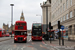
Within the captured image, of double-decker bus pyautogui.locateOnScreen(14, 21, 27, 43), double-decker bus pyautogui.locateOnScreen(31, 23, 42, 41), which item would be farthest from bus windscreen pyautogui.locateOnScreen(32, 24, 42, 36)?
double-decker bus pyautogui.locateOnScreen(14, 21, 27, 43)

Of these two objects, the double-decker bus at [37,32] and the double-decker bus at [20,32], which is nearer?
the double-decker bus at [20,32]

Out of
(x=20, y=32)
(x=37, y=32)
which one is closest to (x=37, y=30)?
(x=37, y=32)

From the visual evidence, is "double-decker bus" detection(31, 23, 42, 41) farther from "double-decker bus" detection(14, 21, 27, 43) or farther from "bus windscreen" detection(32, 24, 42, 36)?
"double-decker bus" detection(14, 21, 27, 43)

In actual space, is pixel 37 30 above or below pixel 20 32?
above

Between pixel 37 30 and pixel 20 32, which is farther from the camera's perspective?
pixel 37 30

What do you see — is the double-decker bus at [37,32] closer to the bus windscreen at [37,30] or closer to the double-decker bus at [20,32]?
the bus windscreen at [37,30]

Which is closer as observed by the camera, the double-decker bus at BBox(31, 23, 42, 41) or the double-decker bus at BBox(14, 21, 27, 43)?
the double-decker bus at BBox(14, 21, 27, 43)

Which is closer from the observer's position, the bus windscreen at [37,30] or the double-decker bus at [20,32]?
the double-decker bus at [20,32]

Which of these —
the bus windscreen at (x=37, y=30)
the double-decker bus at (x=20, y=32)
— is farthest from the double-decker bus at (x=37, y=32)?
the double-decker bus at (x=20, y=32)

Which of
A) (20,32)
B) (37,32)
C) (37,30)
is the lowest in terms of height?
(37,32)

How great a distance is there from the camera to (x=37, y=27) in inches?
1277

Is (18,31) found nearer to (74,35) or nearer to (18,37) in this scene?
(18,37)

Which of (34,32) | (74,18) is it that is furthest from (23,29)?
(74,18)

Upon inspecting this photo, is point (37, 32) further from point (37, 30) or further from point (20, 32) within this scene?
point (20, 32)
